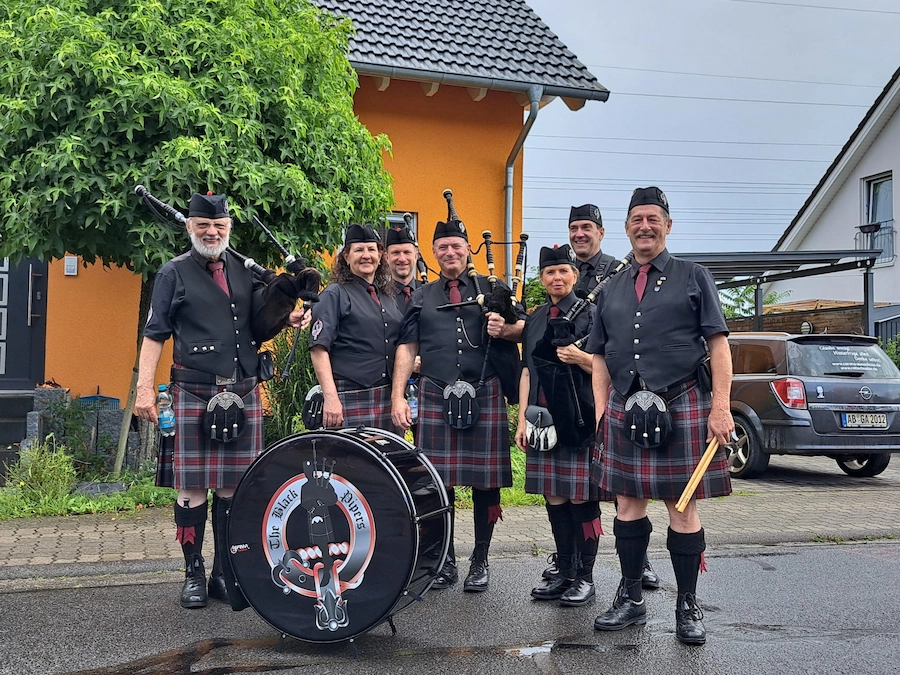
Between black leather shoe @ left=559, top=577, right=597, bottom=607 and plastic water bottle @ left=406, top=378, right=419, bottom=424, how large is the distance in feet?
4.05

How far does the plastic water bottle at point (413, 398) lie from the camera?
17.2 ft

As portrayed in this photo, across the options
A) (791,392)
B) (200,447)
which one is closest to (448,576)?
(200,447)

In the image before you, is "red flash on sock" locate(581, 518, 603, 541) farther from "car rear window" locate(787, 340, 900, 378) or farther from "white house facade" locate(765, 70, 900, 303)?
"white house facade" locate(765, 70, 900, 303)

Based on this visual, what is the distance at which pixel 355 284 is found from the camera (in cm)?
504

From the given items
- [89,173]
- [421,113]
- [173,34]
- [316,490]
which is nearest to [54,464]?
[89,173]

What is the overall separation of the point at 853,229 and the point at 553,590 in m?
19.8

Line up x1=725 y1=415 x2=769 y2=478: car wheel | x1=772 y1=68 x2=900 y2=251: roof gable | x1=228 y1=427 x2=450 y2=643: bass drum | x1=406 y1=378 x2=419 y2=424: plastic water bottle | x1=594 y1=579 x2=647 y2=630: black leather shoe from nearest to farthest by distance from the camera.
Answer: x1=228 y1=427 x2=450 y2=643: bass drum → x1=594 y1=579 x2=647 y2=630: black leather shoe → x1=406 y1=378 x2=419 y2=424: plastic water bottle → x1=725 y1=415 x2=769 y2=478: car wheel → x1=772 y1=68 x2=900 y2=251: roof gable

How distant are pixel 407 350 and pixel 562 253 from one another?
1.00 metres

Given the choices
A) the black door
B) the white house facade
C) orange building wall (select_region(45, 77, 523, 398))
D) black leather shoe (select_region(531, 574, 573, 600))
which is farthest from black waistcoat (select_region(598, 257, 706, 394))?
the white house facade

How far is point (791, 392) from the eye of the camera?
8961 mm

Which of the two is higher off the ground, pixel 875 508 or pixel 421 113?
pixel 421 113

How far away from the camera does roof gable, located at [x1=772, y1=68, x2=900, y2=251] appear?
20.0 m

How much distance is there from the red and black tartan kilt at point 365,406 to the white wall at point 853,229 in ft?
58.1

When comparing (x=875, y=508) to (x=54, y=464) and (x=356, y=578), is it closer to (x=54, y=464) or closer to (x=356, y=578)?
(x=356, y=578)
